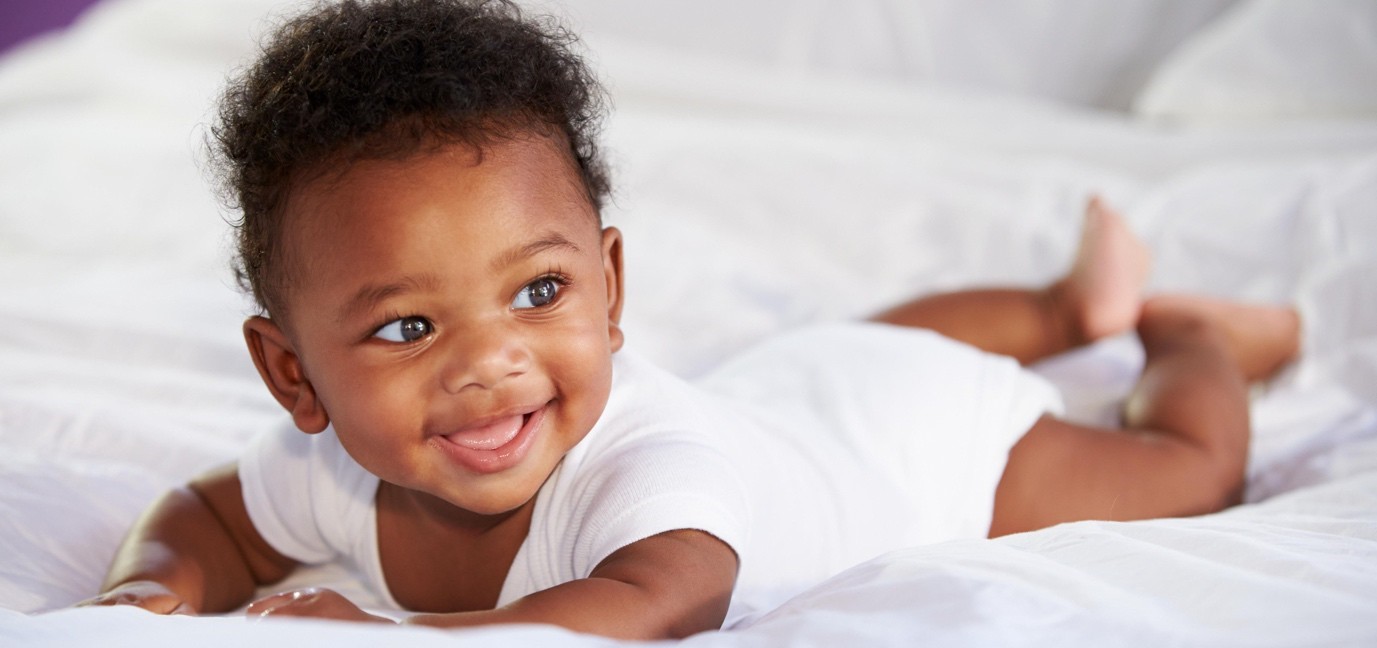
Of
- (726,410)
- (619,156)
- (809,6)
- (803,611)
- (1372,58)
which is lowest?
(803,611)

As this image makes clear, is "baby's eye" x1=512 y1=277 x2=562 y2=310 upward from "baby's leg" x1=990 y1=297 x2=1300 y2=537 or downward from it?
upward

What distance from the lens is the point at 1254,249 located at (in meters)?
Result: 1.46

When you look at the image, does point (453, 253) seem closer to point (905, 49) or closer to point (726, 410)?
point (726, 410)

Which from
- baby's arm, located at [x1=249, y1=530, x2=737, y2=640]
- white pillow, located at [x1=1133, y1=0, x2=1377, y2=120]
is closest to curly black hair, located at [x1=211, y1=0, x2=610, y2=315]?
baby's arm, located at [x1=249, y1=530, x2=737, y2=640]

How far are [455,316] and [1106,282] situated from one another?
811 mm

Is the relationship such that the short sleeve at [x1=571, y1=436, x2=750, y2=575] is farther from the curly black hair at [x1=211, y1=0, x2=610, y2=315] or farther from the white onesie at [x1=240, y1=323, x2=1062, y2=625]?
the curly black hair at [x1=211, y1=0, x2=610, y2=315]

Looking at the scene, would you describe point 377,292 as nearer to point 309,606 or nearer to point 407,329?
point 407,329

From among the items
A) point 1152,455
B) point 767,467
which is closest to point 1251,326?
point 1152,455

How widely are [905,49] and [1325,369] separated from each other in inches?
43.6

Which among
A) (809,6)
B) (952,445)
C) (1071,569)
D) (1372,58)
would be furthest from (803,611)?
(809,6)

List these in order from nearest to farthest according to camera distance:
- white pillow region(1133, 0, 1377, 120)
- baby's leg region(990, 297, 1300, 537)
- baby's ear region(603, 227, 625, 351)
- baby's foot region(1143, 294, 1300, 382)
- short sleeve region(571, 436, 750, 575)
→ short sleeve region(571, 436, 750, 575), baby's ear region(603, 227, 625, 351), baby's leg region(990, 297, 1300, 537), baby's foot region(1143, 294, 1300, 382), white pillow region(1133, 0, 1377, 120)

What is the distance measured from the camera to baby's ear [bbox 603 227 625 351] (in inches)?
35.5

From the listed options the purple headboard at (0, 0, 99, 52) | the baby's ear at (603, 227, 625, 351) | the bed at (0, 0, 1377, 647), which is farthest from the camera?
the purple headboard at (0, 0, 99, 52)

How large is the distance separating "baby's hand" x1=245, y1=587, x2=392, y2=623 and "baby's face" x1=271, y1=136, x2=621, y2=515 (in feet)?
0.31
